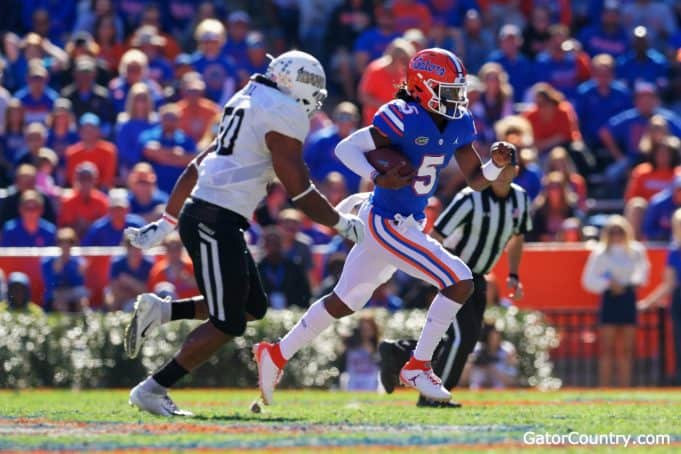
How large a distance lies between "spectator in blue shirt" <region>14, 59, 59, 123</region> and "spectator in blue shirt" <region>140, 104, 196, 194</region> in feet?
4.81

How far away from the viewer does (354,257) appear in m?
9.07

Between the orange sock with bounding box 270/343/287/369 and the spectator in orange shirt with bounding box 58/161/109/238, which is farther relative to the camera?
the spectator in orange shirt with bounding box 58/161/109/238

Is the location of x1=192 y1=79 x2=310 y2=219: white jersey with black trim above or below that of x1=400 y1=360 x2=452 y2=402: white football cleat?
above

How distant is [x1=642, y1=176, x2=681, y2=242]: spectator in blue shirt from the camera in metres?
15.2

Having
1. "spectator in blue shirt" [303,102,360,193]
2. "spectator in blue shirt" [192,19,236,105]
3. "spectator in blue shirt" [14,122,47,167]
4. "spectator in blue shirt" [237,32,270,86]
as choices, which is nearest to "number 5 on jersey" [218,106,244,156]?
"spectator in blue shirt" [303,102,360,193]

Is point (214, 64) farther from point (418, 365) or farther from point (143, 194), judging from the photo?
point (418, 365)

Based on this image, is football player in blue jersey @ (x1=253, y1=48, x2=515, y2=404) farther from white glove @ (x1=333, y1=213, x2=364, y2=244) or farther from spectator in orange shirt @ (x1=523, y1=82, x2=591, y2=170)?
spectator in orange shirt @ (x1=523, y1=82, x2=591, y2=170)

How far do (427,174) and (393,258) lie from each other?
494 millimetres

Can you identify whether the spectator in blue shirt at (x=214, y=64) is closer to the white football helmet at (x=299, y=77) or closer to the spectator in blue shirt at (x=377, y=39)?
the spectator in blue shirt at (x=377, y=39)

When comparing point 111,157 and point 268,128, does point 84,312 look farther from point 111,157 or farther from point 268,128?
point 268,128

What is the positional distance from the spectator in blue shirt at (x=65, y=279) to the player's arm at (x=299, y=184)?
21.9ft

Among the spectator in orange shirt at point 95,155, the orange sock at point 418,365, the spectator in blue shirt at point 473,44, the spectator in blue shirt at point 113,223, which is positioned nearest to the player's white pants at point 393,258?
the orange sock at point 418,365

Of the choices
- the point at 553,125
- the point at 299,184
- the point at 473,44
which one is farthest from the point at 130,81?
the point at 299,184

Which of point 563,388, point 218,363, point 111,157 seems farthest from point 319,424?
point 111,157
